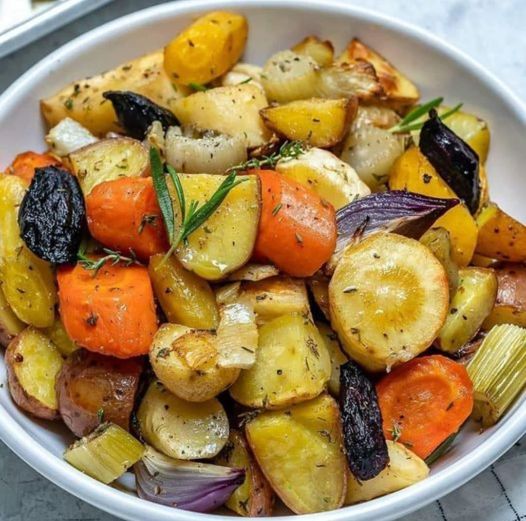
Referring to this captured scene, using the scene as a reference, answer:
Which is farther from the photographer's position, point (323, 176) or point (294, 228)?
point (323, 176)

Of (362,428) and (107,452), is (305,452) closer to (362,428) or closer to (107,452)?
(362,428)

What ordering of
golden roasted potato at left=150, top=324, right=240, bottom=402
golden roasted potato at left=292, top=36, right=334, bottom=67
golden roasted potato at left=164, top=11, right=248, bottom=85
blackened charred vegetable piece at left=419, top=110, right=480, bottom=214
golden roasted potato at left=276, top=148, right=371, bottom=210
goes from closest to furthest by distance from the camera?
golden roasted potato at left=150, top=324, right=240, bottom=402 < golden roasted potato at left=276, top=148, right=371, bottom=210 < blackened charred vegetable piece at left=419, top=110, right=480, bottom=214 < golden roasted potato at left=164, top=11, right=248, bottom=85 < golden roasted potato at left=292, top=36, right=334, bottom=67

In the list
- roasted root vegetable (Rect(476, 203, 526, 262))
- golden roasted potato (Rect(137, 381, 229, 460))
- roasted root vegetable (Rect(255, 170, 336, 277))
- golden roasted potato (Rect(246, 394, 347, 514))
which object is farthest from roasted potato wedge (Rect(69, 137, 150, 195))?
roasted root vegetable (Rect(476, 203, 526, 262))

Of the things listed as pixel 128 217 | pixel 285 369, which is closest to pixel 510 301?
pixel 285 369

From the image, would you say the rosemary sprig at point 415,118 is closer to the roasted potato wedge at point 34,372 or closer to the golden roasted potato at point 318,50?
the golden roasted potato at point 318,50

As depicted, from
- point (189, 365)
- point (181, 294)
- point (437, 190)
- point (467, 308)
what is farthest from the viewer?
point (437, 190)

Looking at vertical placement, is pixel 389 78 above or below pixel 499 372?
above

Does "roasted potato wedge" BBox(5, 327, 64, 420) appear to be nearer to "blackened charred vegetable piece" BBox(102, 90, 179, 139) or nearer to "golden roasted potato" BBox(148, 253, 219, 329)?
"golden roasted potato" BBox(148, 253, 219, 329)
